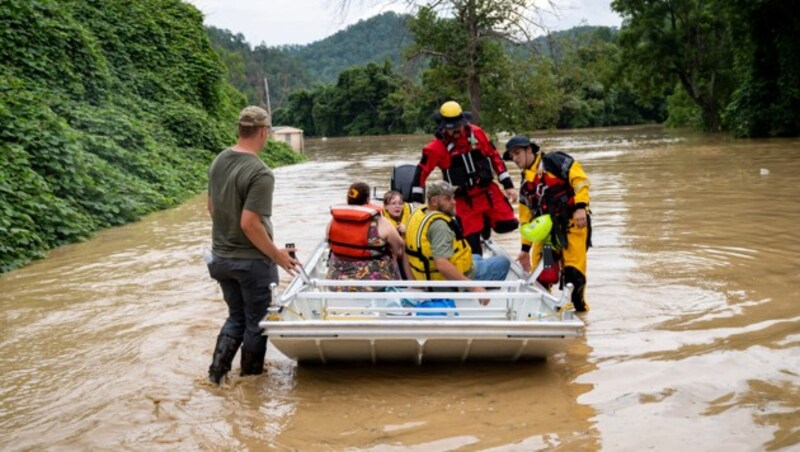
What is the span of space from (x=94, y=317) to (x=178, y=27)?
21283 mm

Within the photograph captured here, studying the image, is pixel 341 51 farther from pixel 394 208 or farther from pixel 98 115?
pixel 394 208

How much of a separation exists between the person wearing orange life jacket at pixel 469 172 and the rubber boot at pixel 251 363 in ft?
8.12

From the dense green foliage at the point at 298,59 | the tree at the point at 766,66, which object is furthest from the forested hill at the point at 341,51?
the tree at the point at 766,66

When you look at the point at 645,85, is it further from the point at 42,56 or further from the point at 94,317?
the point at 94,317

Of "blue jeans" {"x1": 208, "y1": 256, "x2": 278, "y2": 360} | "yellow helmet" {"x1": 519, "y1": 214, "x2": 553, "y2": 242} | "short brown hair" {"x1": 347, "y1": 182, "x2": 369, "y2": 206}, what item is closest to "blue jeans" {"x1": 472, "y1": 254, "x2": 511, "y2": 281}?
"yellow helmet" {"x1": 519, "y1": 214, "x2": 553, "y2": 242}

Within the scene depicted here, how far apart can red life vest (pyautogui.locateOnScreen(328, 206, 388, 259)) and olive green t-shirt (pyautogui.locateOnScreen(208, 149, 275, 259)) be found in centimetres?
77

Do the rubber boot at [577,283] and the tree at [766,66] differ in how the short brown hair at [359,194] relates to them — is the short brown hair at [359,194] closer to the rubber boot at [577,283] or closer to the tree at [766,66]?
the rubber boot at [577,283]

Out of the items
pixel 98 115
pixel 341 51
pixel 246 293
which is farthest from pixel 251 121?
pixel 341 51

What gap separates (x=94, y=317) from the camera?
24.4 feet

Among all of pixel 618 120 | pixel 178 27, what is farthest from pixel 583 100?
pixel 178 27

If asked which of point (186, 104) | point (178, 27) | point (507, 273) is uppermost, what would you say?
point (178, 27)

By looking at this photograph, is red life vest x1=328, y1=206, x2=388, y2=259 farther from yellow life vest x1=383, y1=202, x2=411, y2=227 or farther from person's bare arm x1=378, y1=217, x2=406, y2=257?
yellow life vest x1=383, y1=202, x2=411, y2=227

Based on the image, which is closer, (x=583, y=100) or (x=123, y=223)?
(x=123, y=223)

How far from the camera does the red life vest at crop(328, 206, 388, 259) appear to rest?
5.71 metres
